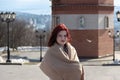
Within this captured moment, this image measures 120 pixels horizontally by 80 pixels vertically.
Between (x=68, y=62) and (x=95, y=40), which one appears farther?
(x=95, y=40)

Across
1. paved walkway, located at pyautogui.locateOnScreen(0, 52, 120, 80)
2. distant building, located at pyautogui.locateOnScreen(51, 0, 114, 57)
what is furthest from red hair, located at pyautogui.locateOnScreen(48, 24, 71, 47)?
distant building, located at pyautogui.locateOnScreen(51, 0, 114, 57)

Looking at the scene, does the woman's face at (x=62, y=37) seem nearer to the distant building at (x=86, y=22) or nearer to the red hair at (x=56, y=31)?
the red hair at (x=56, y=31)

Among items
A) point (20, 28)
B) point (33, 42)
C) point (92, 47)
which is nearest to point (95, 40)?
point (92, 47)

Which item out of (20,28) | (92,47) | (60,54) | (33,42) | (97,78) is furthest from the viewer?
(33,42)

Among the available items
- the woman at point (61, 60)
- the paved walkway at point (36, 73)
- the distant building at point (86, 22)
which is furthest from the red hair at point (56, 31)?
the distant building at point (86, 22)

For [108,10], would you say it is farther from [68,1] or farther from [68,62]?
[68,62]

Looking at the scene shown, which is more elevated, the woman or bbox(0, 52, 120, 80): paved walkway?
the woman

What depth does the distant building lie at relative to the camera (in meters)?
42.8

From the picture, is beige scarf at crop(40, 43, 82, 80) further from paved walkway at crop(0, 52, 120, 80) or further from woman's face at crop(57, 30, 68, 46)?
paved walkway at crop(0, 52, 120, 80)

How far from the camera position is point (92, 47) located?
140 ft

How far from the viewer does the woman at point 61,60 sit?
16.4 ft

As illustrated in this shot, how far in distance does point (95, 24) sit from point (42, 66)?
37961 mm

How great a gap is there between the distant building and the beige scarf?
123 feet

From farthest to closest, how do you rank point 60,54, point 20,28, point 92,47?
point 20,28, point 92,47, point 60,54
